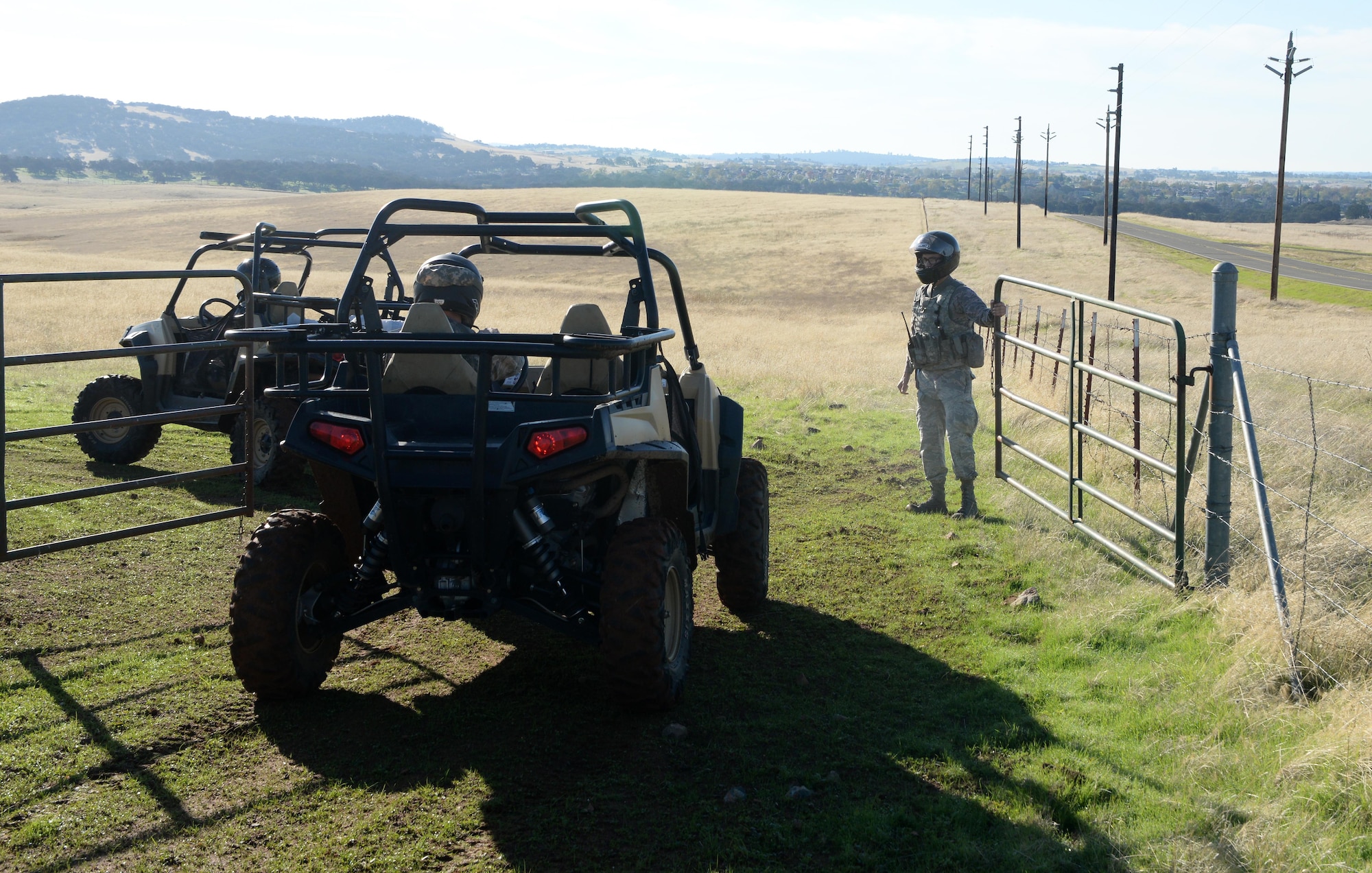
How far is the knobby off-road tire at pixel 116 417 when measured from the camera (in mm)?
9438

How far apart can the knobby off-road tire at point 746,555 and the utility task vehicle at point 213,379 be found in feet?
14.2

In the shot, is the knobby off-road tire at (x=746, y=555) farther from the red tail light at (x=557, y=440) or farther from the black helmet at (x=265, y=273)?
the black helmet at (x=265, y=273)

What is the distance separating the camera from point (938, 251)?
308 inches

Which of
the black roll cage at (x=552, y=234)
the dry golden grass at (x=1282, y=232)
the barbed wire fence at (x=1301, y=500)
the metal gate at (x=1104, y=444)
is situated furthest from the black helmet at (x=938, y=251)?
the dry golden grass at (x=1282, y=232)

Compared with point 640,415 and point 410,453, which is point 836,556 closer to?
point 640,415

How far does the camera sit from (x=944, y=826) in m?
3.52

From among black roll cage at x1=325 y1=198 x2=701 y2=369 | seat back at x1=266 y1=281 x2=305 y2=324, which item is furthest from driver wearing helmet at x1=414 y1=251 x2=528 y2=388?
seat back at x1=266 y1=281 x2=305 y2=324

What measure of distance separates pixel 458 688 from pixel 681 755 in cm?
119

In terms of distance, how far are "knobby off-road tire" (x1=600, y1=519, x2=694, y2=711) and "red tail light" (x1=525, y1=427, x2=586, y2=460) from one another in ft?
1.63

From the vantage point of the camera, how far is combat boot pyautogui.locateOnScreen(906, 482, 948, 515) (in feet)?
27.6

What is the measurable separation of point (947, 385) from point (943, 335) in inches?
15.4

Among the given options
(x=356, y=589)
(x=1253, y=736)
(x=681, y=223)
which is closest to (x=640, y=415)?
(x=356, y=589)

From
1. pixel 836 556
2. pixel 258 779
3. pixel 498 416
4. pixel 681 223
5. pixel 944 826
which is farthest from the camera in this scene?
pixel 681 223

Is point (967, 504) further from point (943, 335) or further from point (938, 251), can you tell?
point (938, 251)
